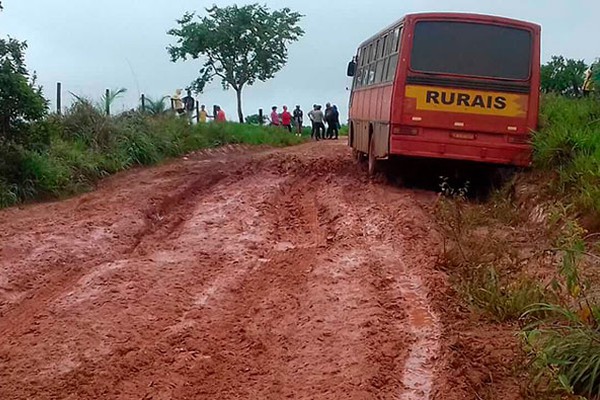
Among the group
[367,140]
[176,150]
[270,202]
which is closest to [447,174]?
[367,140]

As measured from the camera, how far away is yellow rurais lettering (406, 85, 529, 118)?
12930mm

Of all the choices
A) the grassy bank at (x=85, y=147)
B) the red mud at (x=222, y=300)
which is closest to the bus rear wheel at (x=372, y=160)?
the red mud at (x=222, y=300)

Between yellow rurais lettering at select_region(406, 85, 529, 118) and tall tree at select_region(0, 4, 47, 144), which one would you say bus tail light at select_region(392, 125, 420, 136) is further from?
tall tree at select_region(0, 4, 47, 144)

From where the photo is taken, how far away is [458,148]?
13055mm

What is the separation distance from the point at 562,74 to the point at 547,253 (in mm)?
19830

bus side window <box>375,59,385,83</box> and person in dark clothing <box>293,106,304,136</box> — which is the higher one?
bus side window <box>375,59,385,83</box>

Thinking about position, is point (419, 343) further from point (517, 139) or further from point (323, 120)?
point (323, 120)

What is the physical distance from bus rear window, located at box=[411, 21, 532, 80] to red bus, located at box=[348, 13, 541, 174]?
15 millimetres

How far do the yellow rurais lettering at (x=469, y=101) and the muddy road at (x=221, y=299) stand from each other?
1.39m

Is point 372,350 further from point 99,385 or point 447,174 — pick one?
point 447,174

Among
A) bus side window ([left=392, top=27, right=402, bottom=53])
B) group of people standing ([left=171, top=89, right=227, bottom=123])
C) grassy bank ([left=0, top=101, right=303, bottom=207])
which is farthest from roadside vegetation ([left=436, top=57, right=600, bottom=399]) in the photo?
group of people standing ([left=171, top=89, right=227, bottom=123])

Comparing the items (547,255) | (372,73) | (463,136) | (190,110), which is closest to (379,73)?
(372,73)

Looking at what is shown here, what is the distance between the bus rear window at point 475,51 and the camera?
1298 centimetres

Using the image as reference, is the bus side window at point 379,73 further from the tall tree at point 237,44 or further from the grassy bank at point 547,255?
the tall tree at point 237,44
